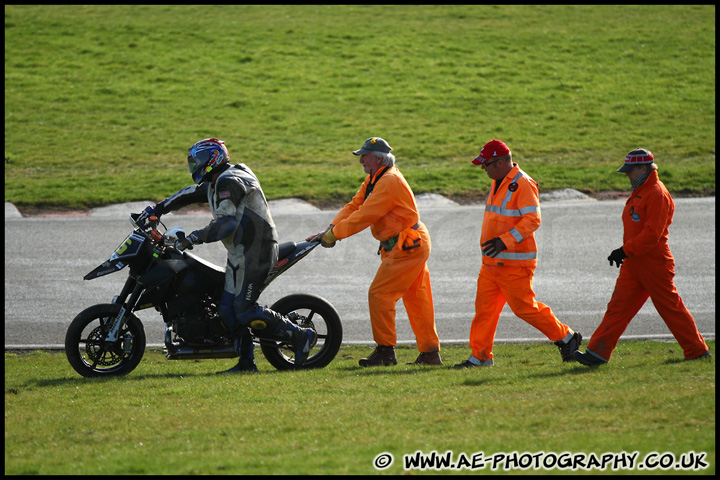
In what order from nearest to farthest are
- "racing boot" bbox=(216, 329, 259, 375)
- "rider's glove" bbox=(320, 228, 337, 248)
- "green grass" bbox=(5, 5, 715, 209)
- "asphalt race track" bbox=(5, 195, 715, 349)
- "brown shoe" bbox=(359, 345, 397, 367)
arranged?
"racing boot" bbox=(216, 329, 259, 375) < "rider's glove" bbox=(320, 228, 337, 248) < "brown shoe" bbox=(359, 345, 397, 367) < "asphalt race track" bbox=(5, 195, 715, 349) < "green grass" bbox=(5, 5, 715, 209)

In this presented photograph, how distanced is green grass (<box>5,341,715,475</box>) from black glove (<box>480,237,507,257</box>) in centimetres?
103

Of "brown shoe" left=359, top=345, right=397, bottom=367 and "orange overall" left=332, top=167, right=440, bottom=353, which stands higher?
"orange overall" left=332, top=167, right=440, bottom=353

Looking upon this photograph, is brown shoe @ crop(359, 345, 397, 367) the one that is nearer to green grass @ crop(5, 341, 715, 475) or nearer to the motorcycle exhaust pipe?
green grass @ crop(5, 341, 715, 475)

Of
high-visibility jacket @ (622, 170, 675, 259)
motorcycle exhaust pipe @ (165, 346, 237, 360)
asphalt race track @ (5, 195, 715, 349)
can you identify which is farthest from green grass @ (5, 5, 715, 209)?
high-visibility jacket @ (622, 170, 675, 259)

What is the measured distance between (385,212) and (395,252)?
1.29ft

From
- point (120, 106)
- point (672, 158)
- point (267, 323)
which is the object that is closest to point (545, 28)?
point (672, 158)

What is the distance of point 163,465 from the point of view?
452cm

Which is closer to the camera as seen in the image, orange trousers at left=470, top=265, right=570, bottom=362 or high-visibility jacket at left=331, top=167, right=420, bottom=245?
orange trousers at left=470, top=265, right=570, bottom=362

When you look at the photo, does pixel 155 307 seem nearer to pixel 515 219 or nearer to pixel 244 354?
pixel 244 354

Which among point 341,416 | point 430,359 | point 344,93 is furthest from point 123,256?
point 344,93

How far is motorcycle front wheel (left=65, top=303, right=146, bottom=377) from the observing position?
7172 mm

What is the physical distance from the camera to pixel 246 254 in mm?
7215

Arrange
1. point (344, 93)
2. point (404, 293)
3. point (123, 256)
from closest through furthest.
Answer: point (123, 256) < point (404, 293) < point (344, 93)

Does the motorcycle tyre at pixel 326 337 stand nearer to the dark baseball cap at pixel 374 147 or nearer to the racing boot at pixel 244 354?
the racing boot at pixel 244 354
